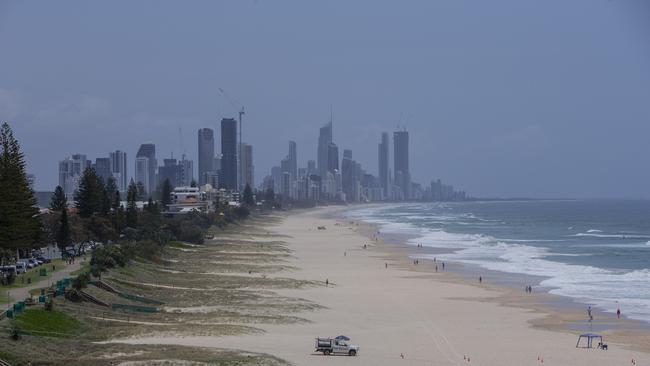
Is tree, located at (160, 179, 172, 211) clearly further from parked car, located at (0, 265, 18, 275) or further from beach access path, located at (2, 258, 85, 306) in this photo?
parked car, located at (0, 265, 18, 275)

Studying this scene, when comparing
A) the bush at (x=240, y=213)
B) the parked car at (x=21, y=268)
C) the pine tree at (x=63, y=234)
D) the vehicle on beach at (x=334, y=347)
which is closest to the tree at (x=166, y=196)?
the bush at (x=240, y=213)

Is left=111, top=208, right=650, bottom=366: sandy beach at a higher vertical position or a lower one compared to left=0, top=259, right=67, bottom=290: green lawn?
lower

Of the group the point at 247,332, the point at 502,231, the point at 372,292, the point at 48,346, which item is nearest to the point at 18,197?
the point at 372,292

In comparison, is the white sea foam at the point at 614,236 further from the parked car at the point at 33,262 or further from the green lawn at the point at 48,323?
the green lawn at the point at 48,323

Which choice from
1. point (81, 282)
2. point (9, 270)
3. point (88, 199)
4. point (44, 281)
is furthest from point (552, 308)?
point (88, 199)

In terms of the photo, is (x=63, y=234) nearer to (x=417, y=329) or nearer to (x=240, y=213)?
(x=417, y=329)

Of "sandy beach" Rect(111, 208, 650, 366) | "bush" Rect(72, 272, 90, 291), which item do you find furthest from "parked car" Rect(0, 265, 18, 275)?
"sandy beach" Rect(111, 208, 650, 366)

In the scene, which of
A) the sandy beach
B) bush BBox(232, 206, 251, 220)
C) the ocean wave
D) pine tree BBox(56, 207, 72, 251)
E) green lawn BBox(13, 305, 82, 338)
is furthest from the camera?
bush BBox(232, 206, 251, 220)
